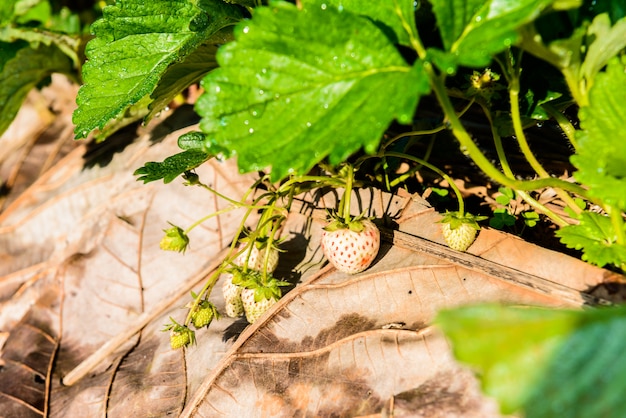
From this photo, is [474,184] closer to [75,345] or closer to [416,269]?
[416,269]

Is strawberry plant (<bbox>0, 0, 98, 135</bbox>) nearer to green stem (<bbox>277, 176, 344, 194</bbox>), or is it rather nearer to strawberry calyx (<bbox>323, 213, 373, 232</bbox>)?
green stem (<bbox>277, 176, 344, 194</bbox>)

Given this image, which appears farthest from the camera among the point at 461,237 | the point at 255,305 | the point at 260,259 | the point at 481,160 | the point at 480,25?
the point at 260,259

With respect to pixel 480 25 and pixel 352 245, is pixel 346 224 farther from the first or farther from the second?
pixel 480 25

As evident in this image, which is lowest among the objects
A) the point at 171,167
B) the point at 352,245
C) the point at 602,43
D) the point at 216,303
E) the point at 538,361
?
the point at 216,303

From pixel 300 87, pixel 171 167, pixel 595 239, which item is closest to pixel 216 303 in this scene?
pixel 171 167

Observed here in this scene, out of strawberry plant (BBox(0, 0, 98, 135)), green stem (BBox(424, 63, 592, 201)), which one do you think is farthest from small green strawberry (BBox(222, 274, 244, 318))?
strawberry plant (BBox(0, 0, 98, 135))

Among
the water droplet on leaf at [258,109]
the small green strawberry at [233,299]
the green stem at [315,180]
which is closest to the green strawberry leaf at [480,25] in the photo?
the water droplet on leaf at [258,109]
